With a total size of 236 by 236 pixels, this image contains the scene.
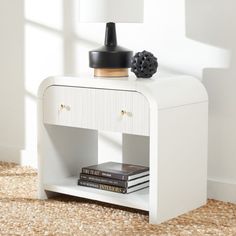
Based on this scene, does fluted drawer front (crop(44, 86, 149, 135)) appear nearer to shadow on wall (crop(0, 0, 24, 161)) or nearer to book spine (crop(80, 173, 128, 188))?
book spine (crop(80, 173, 128, 188))

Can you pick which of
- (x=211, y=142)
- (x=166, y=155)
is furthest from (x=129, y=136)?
(x=166, y=155)

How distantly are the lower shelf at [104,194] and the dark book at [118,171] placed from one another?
71 millimetres

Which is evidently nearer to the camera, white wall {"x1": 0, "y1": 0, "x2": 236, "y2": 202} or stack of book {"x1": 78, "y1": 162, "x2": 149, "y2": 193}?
stack of book {"x1": 78, "y1": 162, "x2": 149, "y2": 193}

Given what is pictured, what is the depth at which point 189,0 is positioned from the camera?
9.73 ft

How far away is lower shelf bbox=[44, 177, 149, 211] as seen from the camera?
2674 millimetres

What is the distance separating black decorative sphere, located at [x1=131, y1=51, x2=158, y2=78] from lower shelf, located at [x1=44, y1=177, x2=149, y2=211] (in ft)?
1.68

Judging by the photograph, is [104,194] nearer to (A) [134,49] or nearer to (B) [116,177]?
(B) [116,177]

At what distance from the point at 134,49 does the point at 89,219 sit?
0.94 m

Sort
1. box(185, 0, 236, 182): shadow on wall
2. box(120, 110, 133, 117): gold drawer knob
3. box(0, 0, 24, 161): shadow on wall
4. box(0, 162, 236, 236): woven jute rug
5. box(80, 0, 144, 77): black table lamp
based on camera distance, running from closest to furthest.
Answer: box(0, 162, 236, 236): woven jute rug, box(120, 110, 133, 117): gold drawer knob, box(80, 0, 144, 77): black table lamp, box(185, 0, 236, 182): shadow on wall, box(0, 0, 24, 161): shadow on wall

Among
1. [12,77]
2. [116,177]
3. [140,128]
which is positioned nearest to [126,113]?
[140,128]

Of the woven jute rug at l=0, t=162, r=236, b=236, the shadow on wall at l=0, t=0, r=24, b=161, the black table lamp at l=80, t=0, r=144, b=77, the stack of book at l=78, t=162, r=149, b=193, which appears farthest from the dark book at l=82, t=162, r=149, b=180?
the shadow on wall at l=0, t=0, r=24, b=161

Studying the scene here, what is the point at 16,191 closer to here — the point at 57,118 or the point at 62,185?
the point at 62,185

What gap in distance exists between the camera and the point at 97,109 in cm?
272

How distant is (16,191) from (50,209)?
35 cm
